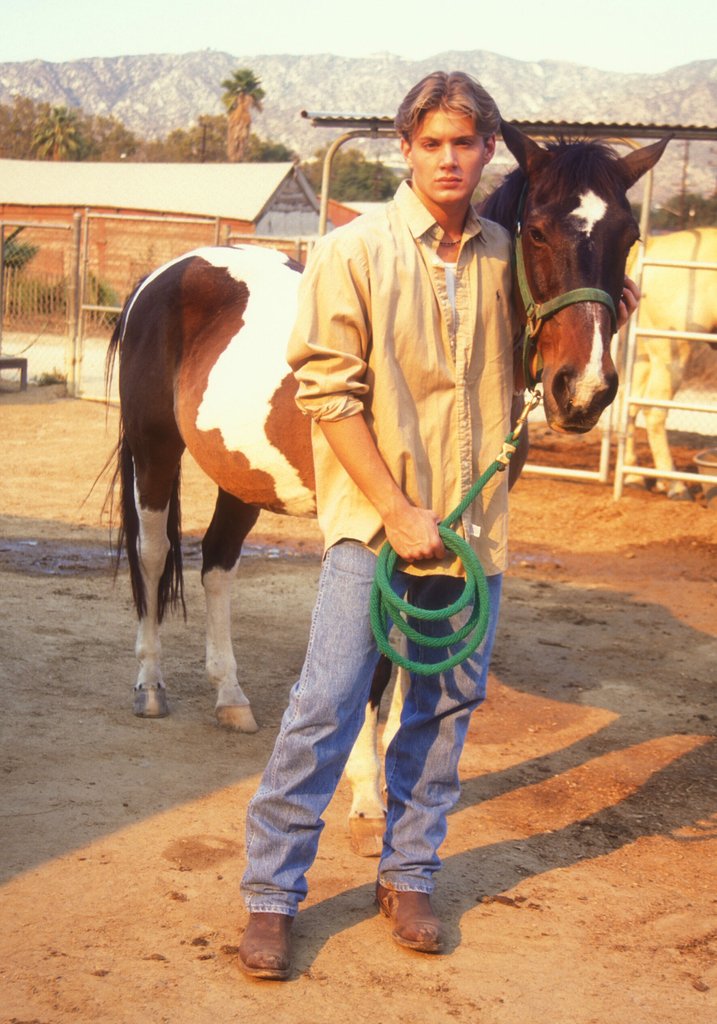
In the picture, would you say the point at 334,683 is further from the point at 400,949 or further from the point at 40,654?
the point at 40,654

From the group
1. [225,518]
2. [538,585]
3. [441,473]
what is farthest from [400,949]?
[538,585]

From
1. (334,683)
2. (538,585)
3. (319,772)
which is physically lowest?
(538,585)

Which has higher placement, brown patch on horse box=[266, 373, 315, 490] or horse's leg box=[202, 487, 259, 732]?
brown patch on horse box=[266, 373, 315, 490]

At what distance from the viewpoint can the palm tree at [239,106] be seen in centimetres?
6241

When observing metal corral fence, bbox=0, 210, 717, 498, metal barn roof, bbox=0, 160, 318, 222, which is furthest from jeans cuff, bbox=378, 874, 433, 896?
metal barn roof, bbox=0, 160, 318, 222

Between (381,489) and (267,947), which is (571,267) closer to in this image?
(381,489)

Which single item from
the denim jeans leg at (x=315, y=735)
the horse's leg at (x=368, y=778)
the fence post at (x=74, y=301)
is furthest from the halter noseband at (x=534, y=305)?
the fence post at (x=74, y=301)

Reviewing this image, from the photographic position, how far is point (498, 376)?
2562 millimetres

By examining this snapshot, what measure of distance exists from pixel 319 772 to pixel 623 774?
69.3 inches

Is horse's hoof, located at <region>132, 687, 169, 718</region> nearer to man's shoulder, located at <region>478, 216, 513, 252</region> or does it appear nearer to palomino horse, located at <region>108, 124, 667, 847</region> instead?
palomino horse, located at <region>108, 124, 667, 847</region>

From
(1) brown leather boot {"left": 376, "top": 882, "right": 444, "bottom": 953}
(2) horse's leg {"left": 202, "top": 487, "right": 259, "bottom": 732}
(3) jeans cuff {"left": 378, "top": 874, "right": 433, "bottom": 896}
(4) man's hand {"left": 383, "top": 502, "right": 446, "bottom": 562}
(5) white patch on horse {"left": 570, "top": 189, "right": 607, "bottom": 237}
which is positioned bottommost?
(1) brown leather boot {"left": 376, "top": 882, "right": 444, "bottom": 953}

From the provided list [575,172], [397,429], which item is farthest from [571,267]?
[397,429]

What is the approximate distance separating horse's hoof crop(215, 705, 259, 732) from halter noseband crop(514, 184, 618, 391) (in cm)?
192

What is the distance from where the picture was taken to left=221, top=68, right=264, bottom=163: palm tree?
6241 cm
